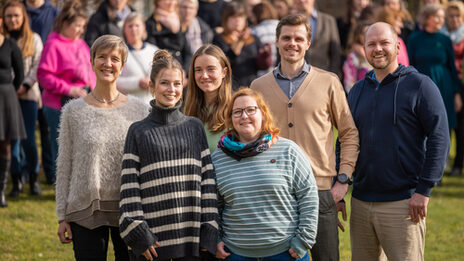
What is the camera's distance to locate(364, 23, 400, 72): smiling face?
4.25 metres

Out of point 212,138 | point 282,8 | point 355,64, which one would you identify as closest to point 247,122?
point 212,138

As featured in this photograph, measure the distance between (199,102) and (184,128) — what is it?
628mm

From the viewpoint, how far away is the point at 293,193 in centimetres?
379

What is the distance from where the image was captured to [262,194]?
12.2 ft

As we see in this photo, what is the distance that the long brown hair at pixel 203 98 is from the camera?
4250mm

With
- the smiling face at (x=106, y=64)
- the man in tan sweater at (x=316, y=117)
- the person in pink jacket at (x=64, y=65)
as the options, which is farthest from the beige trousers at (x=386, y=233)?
the person in pink jacket at (x=64, y=65)

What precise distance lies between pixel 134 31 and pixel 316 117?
12.1 feet

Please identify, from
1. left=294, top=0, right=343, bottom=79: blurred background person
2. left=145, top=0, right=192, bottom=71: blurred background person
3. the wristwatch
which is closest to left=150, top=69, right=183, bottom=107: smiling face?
the wristwatch

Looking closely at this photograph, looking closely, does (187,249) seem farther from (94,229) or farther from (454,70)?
(454,70)

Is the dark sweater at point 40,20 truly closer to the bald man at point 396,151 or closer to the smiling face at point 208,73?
the smiling face at point 208,73

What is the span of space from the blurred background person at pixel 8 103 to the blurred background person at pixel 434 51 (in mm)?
5089

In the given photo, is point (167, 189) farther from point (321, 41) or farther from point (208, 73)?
point (321, 41)

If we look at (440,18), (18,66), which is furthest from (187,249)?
(440,18)

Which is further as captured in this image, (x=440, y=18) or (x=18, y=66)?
(x=440, y=18)
